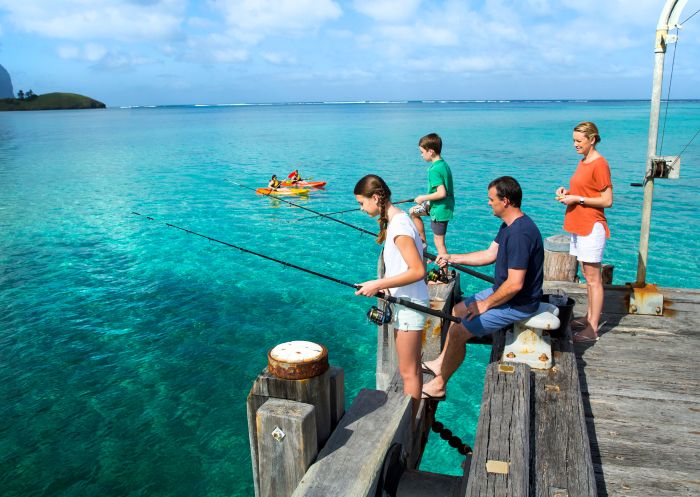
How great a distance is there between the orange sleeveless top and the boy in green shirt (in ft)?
7.42

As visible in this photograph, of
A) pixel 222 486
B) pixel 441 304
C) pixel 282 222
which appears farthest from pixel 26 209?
pixel 441 304

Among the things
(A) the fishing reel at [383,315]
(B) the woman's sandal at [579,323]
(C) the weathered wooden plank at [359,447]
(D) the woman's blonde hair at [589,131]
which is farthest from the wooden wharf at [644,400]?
(D) the woman's blonde hair at [589,131]

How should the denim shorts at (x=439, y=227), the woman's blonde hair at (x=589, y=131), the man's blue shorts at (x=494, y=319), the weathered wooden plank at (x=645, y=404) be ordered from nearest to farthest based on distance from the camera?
the weathered wooden plank at (x=645, y=404), the man's blue shorts at (x=494, y=319), the woman's blonde hair at (x=589, y=131), the denim shorts at (x=439, y=227)

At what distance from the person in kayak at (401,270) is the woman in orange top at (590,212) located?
200 cm

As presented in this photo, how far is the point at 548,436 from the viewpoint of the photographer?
377 centimetres

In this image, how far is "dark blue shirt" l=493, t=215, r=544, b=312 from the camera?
170 inches

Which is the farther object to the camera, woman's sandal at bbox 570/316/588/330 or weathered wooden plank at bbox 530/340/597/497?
woman's sandal at bbox 570/316/588/330

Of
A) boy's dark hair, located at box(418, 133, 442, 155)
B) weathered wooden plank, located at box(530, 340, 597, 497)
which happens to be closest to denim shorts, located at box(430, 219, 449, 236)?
boy's dark hair, located at box(418, 133, 442, 155)

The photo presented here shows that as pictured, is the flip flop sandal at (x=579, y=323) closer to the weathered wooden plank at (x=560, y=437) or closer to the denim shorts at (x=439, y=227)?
the weathered wooden plank at (x=560, y=437)

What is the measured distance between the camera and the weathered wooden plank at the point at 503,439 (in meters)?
3.19

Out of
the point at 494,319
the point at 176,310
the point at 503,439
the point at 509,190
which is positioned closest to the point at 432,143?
the point at 509,190

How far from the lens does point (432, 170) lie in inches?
311

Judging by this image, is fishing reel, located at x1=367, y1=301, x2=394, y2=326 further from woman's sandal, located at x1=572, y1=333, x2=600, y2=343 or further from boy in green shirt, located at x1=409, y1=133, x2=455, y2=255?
boy in green shirt, located at x1=409, y1=133, x2=455, y2=255

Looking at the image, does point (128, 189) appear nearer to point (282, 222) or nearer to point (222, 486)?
point (282, 222)
